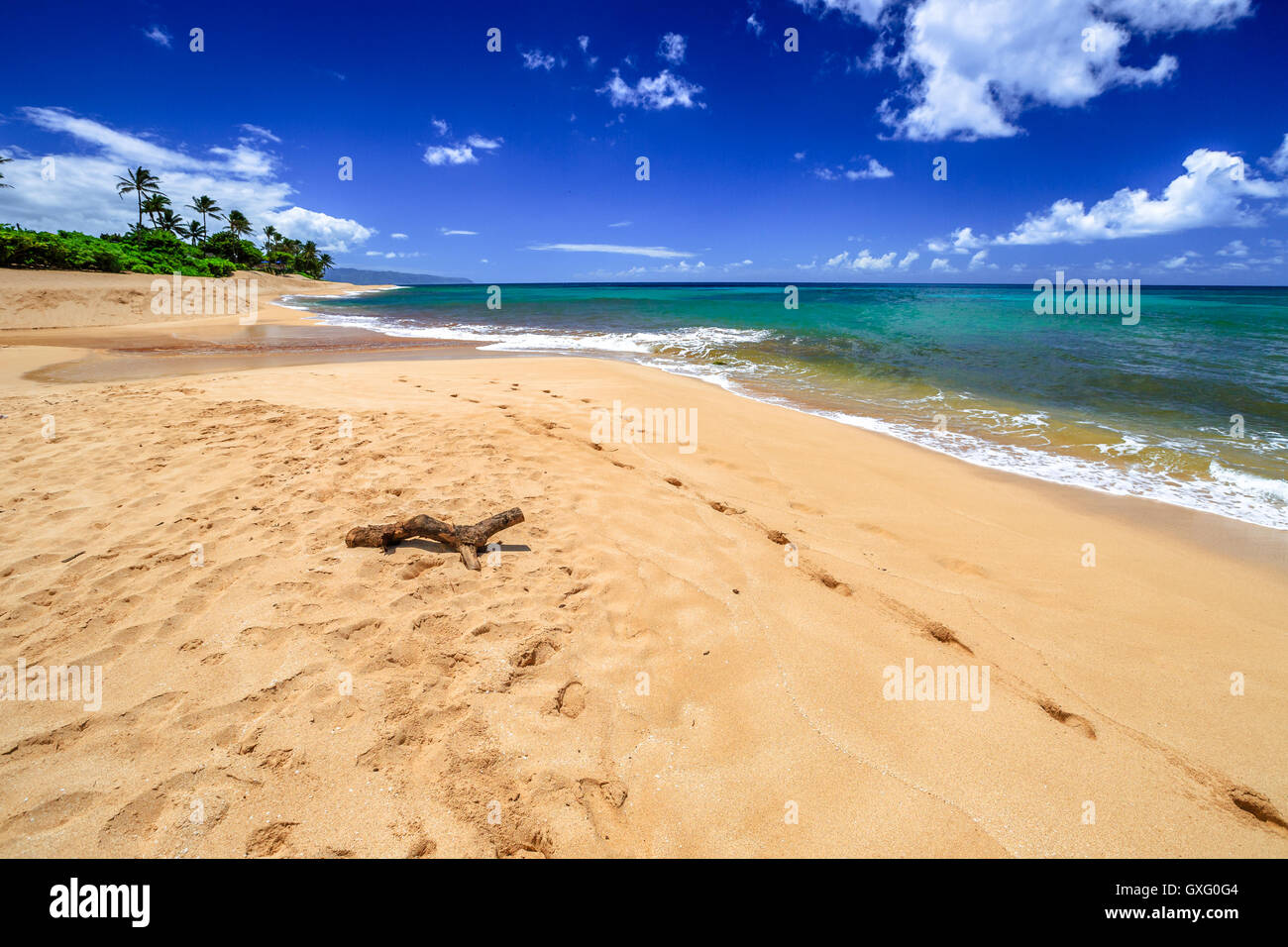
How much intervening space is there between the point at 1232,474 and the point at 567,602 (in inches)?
370

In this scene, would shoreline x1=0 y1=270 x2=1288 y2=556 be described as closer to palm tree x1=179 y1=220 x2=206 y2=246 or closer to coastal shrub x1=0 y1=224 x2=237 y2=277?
coastal shrub x1=0 y1=224 x2=237 y2=277

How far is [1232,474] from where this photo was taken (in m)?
7.05

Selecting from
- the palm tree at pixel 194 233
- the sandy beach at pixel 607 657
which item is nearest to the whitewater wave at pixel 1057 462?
the sandy beach at pixel 607 657

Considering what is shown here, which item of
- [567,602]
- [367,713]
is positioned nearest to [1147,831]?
[567,602]

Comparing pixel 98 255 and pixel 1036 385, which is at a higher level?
pixel 98 255

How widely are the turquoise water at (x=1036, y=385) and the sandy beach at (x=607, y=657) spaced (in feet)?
5.48

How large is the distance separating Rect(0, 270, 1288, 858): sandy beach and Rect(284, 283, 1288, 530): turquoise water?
5.48 feet

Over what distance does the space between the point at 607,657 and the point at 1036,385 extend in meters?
14.8

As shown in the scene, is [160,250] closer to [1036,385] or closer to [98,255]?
[98,255]

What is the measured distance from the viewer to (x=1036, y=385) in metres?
13.1

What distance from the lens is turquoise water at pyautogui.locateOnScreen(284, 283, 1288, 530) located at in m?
7.41

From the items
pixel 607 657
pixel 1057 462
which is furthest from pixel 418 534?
pixel 1057 462

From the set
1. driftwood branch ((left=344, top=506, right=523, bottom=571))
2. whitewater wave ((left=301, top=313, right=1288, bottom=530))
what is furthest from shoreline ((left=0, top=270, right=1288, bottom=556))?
driftwood branch ((left=344, top=506, right=523, bottom=571))
